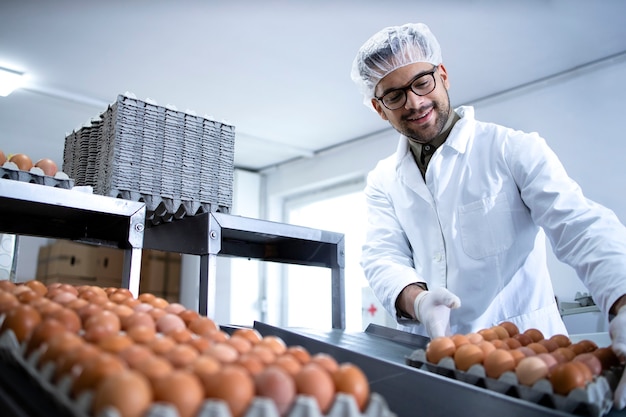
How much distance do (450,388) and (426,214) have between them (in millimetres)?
1100

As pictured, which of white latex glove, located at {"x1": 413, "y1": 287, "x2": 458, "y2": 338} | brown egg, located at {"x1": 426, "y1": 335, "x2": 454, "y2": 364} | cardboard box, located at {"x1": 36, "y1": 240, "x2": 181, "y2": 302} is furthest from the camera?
cardboard box, located at {"x1": 36, "y1": 240, "x2": 181, "y2": 302}

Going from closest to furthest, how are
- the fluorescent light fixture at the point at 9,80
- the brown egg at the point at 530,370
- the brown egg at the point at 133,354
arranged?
1. the brown egg at the point at 133,354
2. the brown egg at the point at 530,370
3. the fluorescent light fixture at the point at 9,80

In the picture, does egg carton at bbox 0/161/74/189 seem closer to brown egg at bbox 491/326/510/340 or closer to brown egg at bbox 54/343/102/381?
brown egg at bbox 54/343/102/381

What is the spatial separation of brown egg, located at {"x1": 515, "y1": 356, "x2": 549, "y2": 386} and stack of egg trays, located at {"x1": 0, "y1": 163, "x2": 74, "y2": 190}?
3.49ft

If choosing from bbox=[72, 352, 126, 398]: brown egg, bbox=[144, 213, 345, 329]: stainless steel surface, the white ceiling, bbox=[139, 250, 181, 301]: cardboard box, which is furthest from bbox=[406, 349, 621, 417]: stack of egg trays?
bbox=[139, 250, 181, 301]: cardboard box

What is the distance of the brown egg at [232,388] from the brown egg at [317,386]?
0.05 meters

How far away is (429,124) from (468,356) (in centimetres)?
101

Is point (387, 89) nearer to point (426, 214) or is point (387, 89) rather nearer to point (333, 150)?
point (426, 214)

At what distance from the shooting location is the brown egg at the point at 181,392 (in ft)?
1.52

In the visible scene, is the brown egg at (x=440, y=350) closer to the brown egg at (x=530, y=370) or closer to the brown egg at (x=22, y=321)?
the brown egg at (x=530, y=370)

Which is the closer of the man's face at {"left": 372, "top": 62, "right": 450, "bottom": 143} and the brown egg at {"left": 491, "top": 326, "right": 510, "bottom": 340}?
the brown egg at {"left": 491, "top": 326, "right": 510, "bottom": 340}

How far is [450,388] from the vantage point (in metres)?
0.75

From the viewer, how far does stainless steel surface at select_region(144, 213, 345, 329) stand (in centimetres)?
139

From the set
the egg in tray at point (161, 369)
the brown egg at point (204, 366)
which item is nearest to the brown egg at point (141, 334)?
the egg in tray at point (161, 369)
